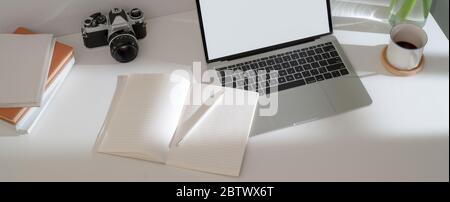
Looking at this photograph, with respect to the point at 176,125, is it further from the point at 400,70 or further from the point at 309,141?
the point at 400,70

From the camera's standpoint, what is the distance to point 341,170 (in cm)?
Result: 90

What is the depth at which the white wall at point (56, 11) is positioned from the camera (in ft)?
3.60

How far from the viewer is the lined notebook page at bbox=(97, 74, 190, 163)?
0.93m

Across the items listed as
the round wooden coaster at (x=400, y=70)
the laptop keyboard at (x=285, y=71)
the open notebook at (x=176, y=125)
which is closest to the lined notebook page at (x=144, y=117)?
the open notebook at (x=176, y=125)

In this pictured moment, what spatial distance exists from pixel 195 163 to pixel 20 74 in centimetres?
44

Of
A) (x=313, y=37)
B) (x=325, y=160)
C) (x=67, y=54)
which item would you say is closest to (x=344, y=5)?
(x=313, y=37)

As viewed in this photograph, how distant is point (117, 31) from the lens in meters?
1.09

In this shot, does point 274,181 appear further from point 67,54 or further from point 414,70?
point 67,54

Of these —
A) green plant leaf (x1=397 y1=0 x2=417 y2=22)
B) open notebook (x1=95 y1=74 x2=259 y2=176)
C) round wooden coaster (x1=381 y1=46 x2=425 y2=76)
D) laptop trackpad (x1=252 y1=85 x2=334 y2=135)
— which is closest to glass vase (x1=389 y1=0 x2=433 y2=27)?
green plant leaf (x1=397 y1=0 x2=417 y2=22)

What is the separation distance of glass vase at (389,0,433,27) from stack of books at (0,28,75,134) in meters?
0.79

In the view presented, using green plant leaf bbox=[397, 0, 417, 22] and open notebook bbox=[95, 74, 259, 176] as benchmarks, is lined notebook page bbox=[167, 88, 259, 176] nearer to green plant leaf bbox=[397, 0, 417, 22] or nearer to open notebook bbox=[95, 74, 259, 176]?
open notebook bbox=[95, 74, 259, 176]

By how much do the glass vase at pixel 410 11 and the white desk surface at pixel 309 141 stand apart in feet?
0.27

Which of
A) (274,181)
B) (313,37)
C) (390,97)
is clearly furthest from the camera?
(313,37)

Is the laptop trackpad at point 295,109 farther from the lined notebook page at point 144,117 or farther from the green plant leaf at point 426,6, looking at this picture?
the green plant leaf at point 426,6
